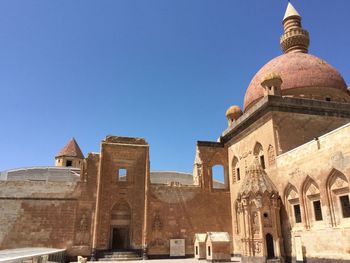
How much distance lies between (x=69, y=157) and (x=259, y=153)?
25.3 m

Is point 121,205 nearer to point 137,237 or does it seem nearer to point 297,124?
point 137,237

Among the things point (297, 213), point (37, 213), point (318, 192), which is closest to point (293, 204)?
point (297, 213)

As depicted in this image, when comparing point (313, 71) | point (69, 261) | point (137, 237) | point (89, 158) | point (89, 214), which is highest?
point (313, 71)

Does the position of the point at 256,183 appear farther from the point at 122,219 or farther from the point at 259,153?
the point at 122,219

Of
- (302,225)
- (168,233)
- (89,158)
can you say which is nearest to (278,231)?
(302,225)

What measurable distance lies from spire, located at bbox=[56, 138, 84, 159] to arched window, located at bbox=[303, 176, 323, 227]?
29.0 metres

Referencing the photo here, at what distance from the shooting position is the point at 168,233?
20.8 metres

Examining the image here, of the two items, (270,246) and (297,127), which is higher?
(297,127)

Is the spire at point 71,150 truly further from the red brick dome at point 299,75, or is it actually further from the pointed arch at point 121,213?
the red brick dome at point 299,75

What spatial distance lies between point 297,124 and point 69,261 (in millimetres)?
15246

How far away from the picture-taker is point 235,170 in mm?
22234

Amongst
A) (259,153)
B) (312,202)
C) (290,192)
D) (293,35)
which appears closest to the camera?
(312,202)

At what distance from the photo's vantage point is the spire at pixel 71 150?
1492 inches

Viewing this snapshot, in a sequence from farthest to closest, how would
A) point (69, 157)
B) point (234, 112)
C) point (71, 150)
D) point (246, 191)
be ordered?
point (71, 150)
point (69, 157)
point (234, 112)
point (246, 191)
